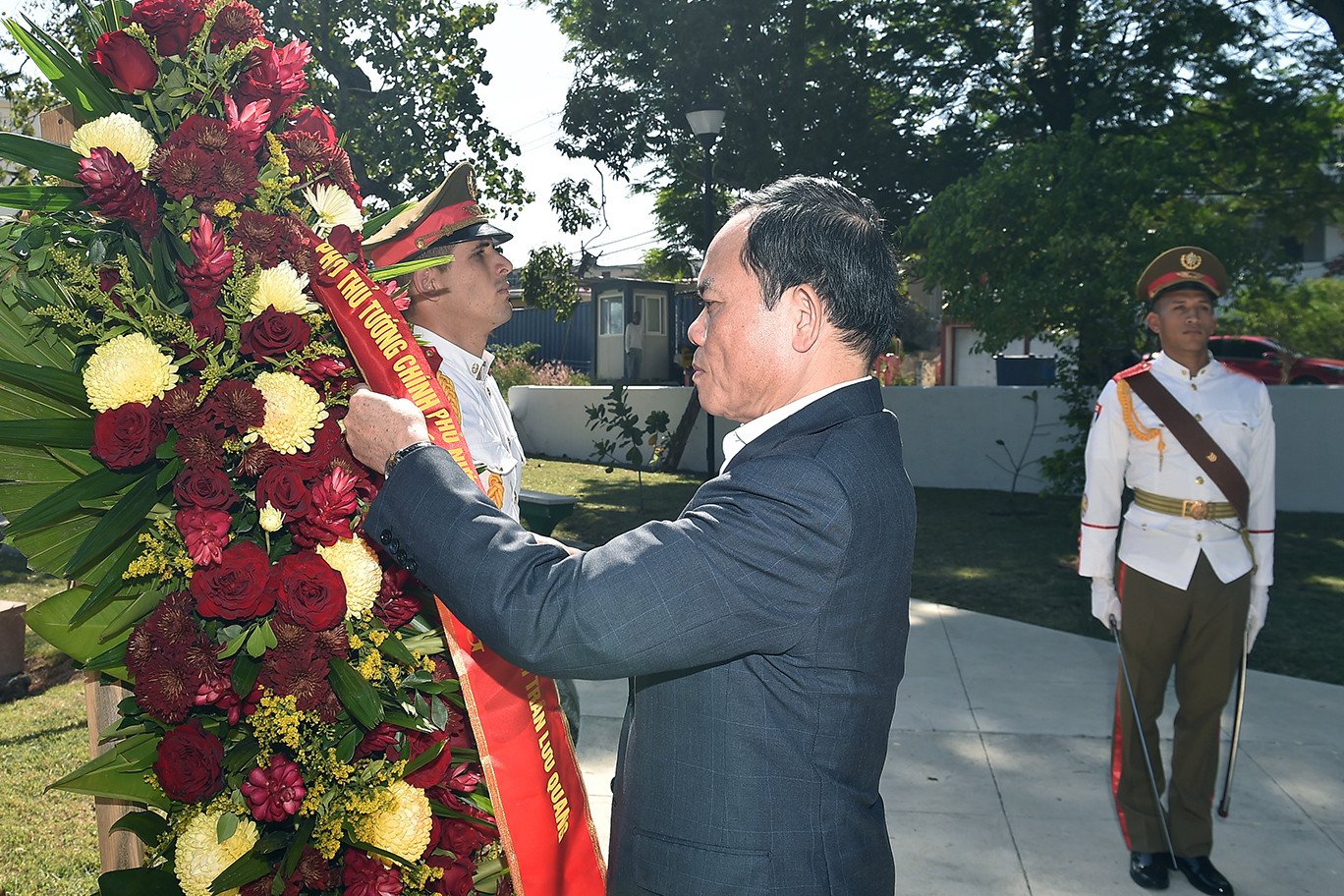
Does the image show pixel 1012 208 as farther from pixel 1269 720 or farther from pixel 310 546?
pixel 310 546

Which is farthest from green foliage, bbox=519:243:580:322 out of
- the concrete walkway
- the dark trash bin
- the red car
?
the red car

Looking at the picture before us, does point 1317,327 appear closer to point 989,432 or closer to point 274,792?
point 989,432

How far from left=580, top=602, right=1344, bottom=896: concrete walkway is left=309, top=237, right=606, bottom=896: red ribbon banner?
7.92ft

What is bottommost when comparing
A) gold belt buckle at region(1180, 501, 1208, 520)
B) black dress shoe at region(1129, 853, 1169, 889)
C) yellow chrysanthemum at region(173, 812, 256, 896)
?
black dress shoe at region(1129, 853, 1169, 889)

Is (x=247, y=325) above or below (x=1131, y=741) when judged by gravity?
above

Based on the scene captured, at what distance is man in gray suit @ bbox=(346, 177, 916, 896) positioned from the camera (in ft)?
5.06

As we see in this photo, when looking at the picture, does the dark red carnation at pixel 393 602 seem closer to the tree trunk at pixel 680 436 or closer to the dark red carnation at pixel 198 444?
the dark red carnation at pixel 198 444

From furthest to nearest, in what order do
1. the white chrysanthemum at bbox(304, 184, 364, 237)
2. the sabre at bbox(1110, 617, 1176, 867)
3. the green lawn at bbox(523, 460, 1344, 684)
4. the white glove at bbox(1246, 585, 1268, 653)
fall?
the green lawn at bbox(523, 460, 1344, 684), the white glove at bbox(1246, 585, 1268, 653), the sabre at bbox(1110, 617, 1176, 867), the white chrysanthemum at bbox(304, 184, 364, 237)

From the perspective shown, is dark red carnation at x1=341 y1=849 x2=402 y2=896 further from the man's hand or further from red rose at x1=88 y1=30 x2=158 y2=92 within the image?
red rose at x1=88 y1=30 x2=158 y2=92

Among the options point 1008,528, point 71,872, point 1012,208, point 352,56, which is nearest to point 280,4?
point 352,56

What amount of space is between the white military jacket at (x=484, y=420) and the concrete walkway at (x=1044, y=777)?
203 cm

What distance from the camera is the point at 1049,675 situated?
6.77 m

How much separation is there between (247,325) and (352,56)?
9.49 metres

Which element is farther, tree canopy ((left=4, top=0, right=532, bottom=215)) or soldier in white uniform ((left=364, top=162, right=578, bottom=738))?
tree canopy ((left=4, top=0, right=532, bottom=215))
